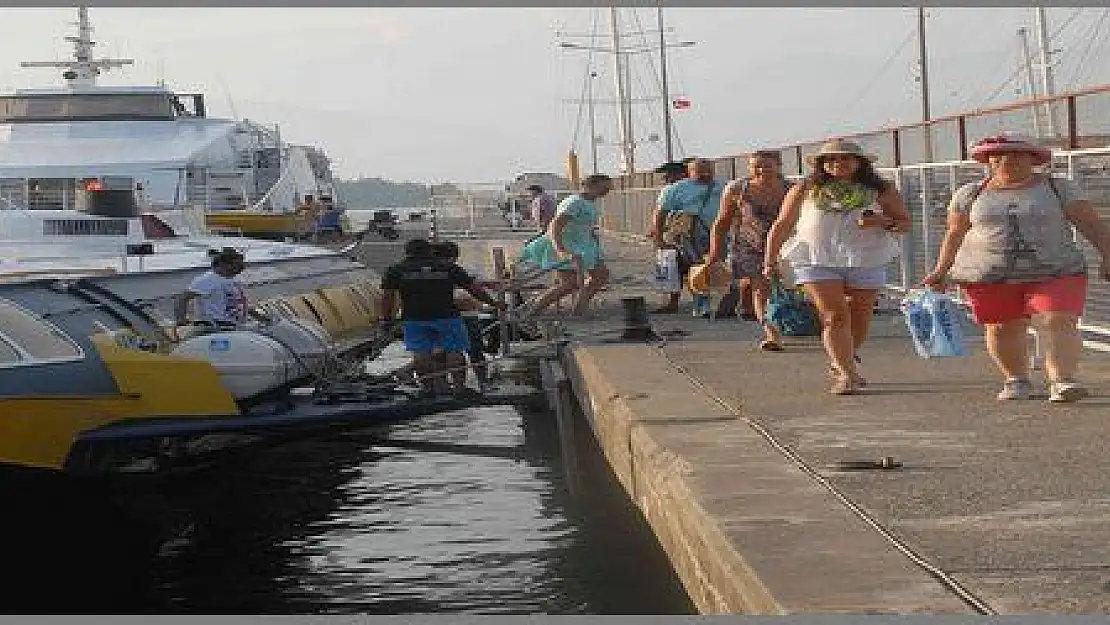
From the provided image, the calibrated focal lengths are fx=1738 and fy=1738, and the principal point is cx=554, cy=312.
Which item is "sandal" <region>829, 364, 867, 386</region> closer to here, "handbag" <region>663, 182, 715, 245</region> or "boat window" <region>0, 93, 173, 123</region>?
"handbag" <region>663, 182, 715, 245</region>

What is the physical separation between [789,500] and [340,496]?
6.70 meters

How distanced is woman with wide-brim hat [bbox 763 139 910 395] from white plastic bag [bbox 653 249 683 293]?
683cm

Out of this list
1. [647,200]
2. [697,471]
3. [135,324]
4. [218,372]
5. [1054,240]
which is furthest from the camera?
[647,200]

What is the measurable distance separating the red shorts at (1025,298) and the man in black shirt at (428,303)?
5.46 m

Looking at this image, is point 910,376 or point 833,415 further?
point 910,376

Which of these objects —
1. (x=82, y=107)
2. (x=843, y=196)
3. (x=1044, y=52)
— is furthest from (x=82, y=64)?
(x=843, y=196)

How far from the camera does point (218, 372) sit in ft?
38.9

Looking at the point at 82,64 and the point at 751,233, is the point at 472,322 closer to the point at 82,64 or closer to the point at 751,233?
the point at 751,233

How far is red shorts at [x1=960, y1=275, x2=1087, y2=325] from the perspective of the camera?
942 centimetres

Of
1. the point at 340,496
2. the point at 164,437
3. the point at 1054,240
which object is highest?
the point at 1054,240

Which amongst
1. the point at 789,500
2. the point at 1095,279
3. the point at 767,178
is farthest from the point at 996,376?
the point at 789,500

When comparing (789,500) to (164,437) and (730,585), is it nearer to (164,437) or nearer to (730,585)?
(730,585)

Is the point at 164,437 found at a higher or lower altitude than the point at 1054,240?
lower

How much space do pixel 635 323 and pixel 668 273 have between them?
266 centimetres
